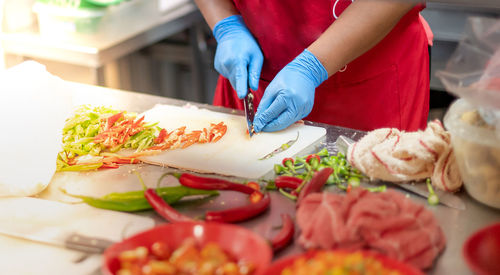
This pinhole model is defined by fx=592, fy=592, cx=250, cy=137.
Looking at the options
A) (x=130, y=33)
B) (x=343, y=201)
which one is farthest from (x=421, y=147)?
(x=130, y=33)

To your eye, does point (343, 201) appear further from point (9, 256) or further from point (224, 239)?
point (9, 256)

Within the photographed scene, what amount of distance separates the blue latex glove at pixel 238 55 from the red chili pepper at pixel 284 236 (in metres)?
0.81

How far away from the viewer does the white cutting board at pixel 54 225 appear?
1.43 metres

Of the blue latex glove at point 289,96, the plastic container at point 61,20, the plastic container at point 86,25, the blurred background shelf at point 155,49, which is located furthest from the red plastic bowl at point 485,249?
the plastic container at point 61,20

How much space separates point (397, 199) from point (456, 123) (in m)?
0.32

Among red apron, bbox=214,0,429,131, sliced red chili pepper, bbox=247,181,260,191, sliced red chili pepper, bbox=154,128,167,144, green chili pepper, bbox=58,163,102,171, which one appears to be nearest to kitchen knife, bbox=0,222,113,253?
green chili pepper, bbox=58,163,102,171

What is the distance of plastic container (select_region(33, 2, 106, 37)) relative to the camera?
3.31 m

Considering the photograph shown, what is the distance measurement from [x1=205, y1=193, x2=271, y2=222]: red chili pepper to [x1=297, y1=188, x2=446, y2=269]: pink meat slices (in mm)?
203

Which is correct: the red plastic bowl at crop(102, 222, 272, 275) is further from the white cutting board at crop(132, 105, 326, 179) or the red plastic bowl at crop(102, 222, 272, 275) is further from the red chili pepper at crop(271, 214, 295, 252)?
the white cutting board at crop(132, 105, 326, 179)

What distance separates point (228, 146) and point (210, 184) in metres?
0.38

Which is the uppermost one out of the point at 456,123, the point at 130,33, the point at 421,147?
the point at 456,123

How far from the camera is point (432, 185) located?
1747 millimetres

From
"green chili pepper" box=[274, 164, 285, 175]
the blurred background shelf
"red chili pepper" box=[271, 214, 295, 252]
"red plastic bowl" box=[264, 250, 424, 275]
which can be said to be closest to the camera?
"red plastic bowl" box=[264, 250, 424, 275]

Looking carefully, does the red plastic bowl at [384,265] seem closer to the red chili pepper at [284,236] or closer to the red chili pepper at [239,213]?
the red chili pepper at [284,236]
